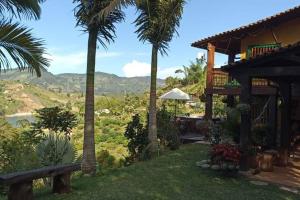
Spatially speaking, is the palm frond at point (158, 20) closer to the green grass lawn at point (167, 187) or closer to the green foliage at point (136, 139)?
the green foliage at point (136, 139)

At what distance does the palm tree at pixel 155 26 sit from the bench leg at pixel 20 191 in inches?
302

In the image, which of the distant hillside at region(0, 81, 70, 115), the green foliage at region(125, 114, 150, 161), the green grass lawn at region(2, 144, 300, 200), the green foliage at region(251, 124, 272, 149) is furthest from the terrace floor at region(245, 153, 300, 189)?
the distant hillside at region(0, 81, 70, 115)

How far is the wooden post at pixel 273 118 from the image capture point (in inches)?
531

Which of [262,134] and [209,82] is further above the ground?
[209,82]

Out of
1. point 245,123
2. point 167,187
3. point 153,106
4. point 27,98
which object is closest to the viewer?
point 167,187

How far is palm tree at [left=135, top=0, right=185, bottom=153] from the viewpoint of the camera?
45.8 feet

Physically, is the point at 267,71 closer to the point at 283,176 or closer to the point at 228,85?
the point at 283,176

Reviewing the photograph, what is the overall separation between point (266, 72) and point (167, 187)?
3747 millimetres

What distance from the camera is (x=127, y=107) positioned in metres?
48.4

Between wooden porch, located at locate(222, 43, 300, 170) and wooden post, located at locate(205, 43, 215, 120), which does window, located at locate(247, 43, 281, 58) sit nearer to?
wooden post, located at locate(205, 43, 215, 120)

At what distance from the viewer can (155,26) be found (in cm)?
1415

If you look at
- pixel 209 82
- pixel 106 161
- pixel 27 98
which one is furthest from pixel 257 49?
pixel 27 98

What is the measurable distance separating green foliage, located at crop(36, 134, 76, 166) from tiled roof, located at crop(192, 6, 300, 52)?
10.7 meters

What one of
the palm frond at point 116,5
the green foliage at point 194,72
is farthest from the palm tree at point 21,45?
the green foliage at point 194,72
